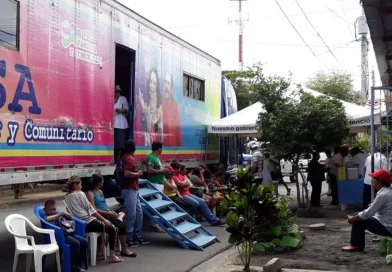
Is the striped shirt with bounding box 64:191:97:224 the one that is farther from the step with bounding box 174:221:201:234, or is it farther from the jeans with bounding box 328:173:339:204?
the jeans with bounding box 328:173:339:204

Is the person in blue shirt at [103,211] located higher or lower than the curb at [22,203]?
higher

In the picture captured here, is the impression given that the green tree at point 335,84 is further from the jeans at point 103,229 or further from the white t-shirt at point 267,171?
the jeans at point 103,229

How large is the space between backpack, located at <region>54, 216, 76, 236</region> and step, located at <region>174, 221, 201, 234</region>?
2421 millimetres

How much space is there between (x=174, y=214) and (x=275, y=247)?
2.08 m

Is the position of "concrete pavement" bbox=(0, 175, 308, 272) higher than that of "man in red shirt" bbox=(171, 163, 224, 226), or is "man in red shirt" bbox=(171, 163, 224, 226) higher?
"man in red shirt" bbox=(171, 163, 224, 226)

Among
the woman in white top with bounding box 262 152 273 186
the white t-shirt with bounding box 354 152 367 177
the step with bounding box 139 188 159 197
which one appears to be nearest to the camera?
the step with bounding box 139 188 159 197

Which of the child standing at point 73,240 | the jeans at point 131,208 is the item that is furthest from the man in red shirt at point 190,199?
the child standing at point 73,240

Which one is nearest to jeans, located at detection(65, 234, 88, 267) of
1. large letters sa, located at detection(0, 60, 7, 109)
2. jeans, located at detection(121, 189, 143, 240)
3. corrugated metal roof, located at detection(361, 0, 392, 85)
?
jeans, located at detection(121, 189, 143, 240)

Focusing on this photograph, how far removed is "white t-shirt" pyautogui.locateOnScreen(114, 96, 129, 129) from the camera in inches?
358

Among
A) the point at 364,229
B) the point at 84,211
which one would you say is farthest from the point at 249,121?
the point at 84,211

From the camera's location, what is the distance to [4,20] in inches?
237

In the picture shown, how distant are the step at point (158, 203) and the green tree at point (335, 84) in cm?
2830

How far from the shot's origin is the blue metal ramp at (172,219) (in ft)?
28.5

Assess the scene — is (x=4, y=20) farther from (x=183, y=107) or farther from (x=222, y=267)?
(x=183, y=107)
